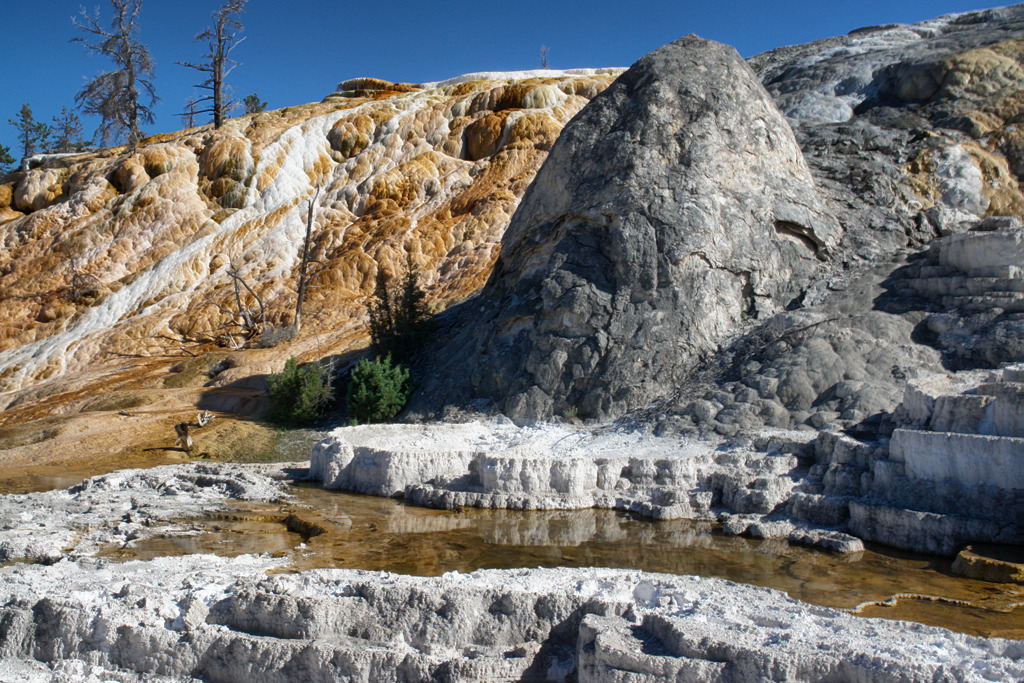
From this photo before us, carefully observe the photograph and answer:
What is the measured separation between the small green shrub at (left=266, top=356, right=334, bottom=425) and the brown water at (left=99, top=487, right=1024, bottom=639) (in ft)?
18.7

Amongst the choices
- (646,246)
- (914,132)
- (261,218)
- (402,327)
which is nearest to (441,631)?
(646,246)

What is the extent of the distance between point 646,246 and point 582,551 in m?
7.33

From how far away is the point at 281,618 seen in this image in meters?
5.06

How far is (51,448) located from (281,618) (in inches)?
386

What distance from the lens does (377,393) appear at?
1402 centimetres

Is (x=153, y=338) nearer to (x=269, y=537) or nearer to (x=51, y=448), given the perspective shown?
(x=51, y=448)

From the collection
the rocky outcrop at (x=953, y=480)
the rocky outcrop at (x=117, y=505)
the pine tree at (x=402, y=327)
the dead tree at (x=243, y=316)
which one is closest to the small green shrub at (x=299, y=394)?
the pine tree at (x=402, y=327)

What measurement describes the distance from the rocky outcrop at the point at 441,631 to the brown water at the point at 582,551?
2.96 ft

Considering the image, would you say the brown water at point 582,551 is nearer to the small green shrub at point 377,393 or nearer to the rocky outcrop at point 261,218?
the small green shrub at point 377,393

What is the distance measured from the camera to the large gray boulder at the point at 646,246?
1282cm

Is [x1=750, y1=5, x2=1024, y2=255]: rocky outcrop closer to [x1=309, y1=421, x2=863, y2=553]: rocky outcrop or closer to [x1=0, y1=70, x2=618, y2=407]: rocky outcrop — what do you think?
[x1=309, y1=421, x2=863, y2=553]: rocky outcrop

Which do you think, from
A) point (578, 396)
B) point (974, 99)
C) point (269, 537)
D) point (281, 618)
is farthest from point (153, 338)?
point (974, 99)

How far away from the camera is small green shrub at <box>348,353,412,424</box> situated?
45.6 ft

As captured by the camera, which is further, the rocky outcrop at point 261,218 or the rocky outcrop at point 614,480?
the rocky outcrop at point 261,218
